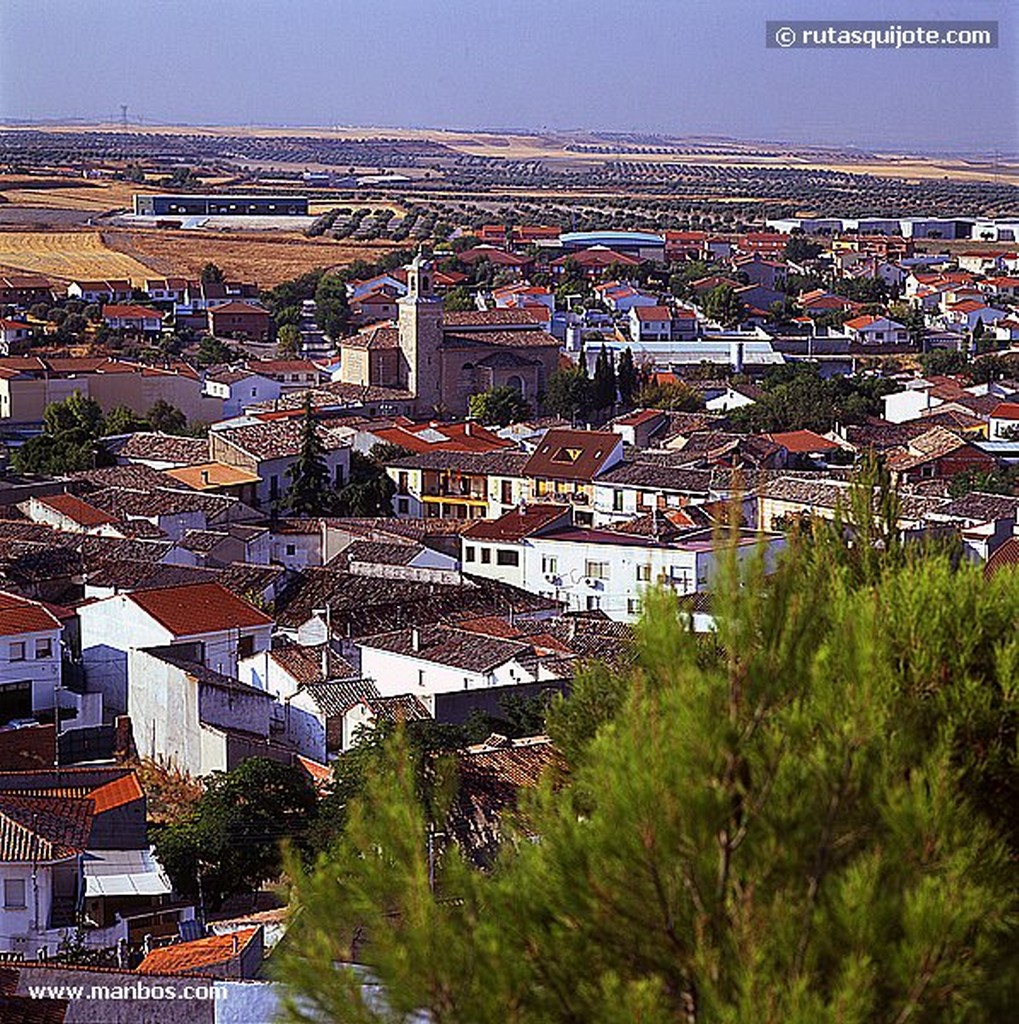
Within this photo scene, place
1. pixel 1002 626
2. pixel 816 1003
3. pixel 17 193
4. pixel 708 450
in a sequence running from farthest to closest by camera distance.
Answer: pixel 17 193 → pixel 708 450 → pixel 1002 626 → pixel 816 1003

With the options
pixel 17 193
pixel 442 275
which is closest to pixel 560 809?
pixel 442 275

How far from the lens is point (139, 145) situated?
109 metres

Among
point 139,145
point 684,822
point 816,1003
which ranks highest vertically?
point 139,145

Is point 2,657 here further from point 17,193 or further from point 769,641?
point 17,193

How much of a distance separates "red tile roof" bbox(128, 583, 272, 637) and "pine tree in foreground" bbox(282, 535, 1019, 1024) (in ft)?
27.9

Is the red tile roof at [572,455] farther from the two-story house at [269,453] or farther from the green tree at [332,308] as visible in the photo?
the green tree at [332,308]

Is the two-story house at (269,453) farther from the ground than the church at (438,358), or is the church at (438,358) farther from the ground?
the church at (438,358)

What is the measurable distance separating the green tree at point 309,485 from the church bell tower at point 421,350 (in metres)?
6.54

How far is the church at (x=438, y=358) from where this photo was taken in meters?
25.4

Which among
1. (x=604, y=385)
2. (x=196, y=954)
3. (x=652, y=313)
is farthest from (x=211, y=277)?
(x=196, y=954)

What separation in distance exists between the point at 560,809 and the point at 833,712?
429mm

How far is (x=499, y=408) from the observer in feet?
78.6

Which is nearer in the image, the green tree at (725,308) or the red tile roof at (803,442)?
the red tile roof at (803,442)

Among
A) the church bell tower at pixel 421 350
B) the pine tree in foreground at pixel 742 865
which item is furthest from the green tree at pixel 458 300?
the pine tree in foreground at pixel 742 865
